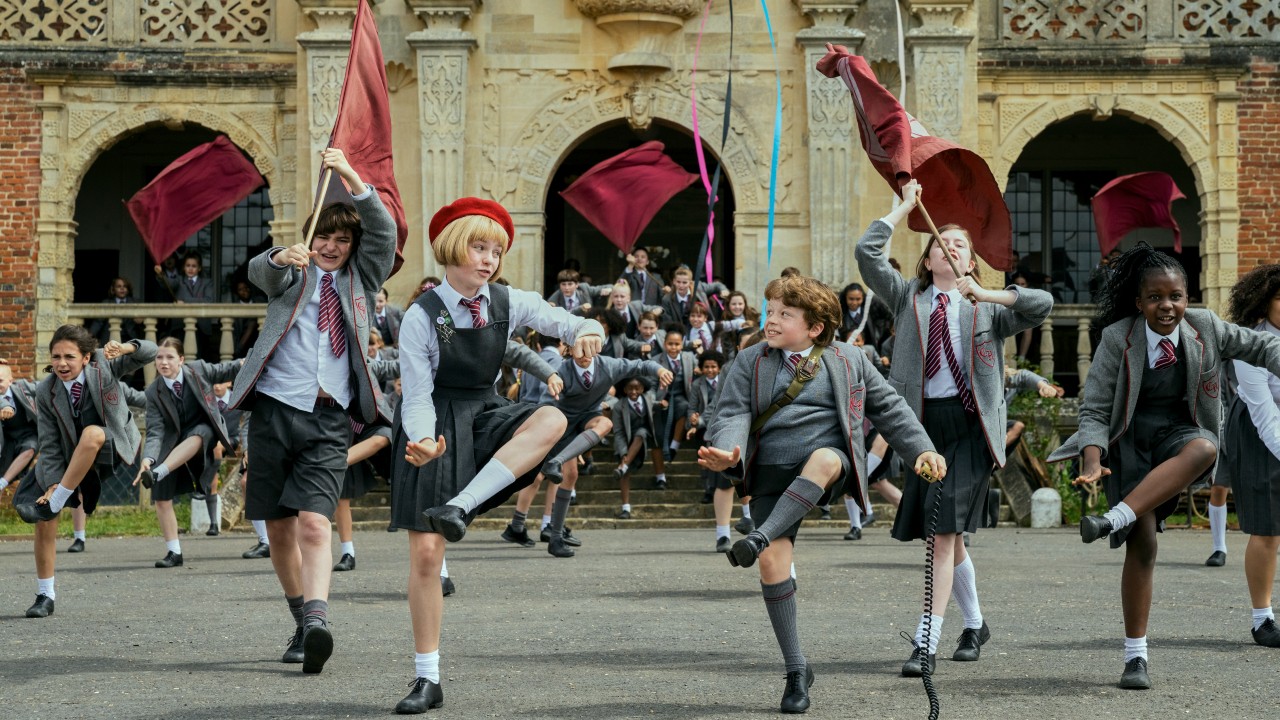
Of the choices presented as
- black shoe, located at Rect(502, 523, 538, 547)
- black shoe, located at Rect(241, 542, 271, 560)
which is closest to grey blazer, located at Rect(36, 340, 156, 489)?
black shoe, located at Rect(241, 542, 271, 560)

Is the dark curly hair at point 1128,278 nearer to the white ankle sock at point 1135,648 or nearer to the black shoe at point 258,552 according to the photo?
the white ankle sock at point 1135,648

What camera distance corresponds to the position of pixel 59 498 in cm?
988

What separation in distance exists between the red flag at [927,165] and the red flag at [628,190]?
12182mm

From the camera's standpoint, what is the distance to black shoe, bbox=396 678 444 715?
20.8 ft

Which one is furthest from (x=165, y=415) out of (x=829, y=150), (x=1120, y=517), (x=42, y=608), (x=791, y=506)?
(x=829, y=150)

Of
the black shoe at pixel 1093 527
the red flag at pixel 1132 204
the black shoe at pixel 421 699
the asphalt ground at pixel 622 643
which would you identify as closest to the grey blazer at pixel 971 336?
the black shoe at pixel 1093 527

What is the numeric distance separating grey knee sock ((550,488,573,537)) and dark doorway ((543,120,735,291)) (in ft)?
40.8

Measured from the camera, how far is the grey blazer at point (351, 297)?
24.5 ft

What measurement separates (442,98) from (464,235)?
608 inches

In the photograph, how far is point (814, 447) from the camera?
6734 millimetres

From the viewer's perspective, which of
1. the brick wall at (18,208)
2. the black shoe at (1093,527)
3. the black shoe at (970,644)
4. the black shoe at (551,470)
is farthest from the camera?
the brick wall at (18,208)

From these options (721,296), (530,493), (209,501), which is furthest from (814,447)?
(721,296)

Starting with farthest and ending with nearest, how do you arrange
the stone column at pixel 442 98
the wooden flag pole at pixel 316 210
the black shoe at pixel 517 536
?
the stone column at pixel 442 98 → the black shoe at pixel 517 536 → the wooden flag pole at pixel 316 210

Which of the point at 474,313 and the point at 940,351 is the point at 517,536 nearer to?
the point at 940,351
